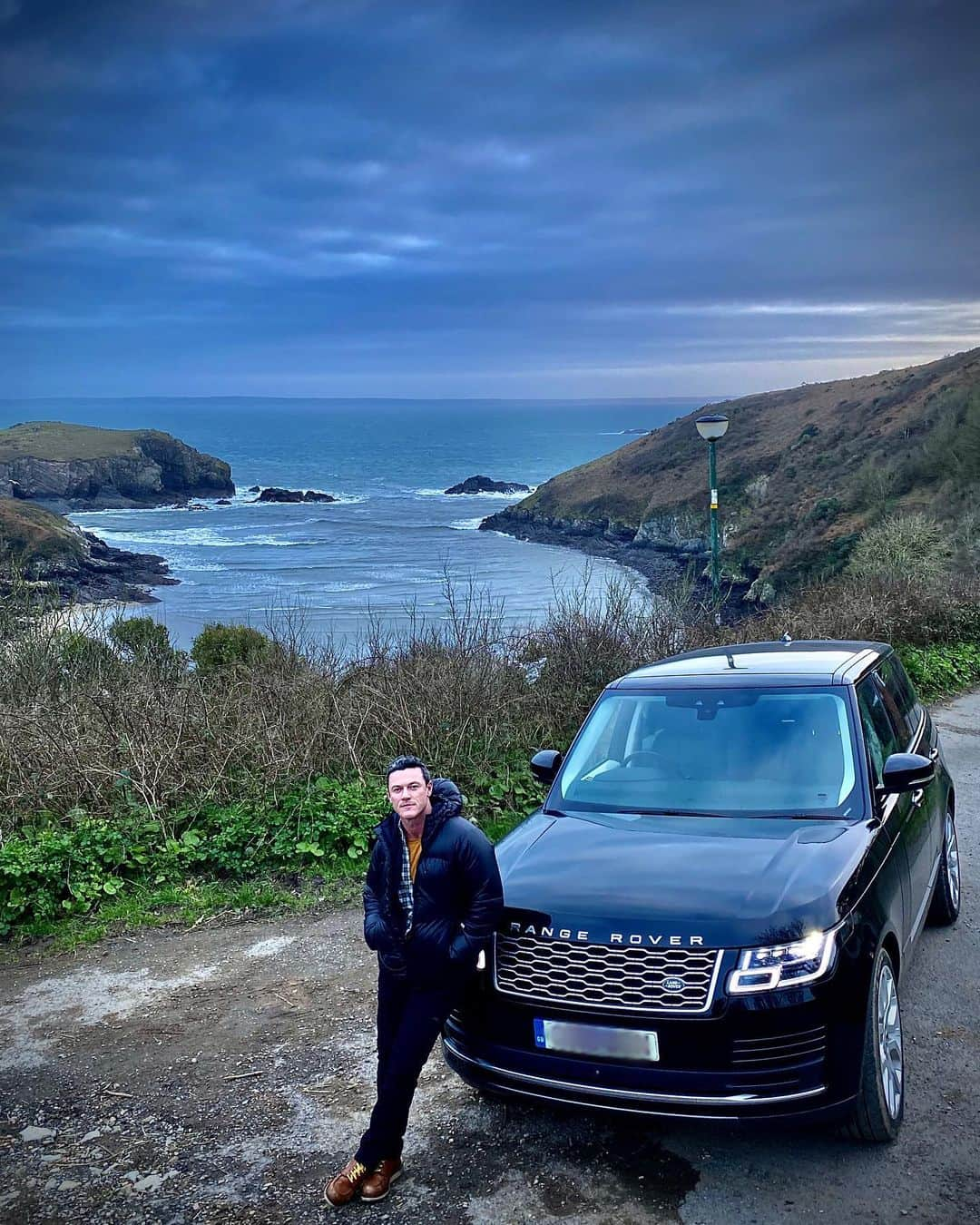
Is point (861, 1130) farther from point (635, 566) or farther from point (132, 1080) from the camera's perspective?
point (635, 566)

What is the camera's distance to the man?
4.18 meters

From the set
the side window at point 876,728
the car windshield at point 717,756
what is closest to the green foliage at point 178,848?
the car windshield at point 717,756

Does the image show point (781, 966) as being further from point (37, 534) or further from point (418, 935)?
point (37, 534)

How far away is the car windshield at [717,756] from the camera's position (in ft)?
17.1

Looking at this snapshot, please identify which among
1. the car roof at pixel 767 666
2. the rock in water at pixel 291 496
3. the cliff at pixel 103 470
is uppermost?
the cliff at pixel 103 470

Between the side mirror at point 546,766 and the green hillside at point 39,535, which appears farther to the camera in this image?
the green hillside at point 39,535

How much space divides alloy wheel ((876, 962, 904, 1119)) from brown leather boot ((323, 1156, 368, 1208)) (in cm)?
200

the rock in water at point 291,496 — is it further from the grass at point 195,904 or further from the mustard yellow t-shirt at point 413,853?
the mustard yellow t-shirt at point 413,853

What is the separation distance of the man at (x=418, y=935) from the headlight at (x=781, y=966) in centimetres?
92

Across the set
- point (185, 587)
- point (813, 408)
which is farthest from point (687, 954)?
point (813, 408)

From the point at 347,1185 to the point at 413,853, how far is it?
49.5 inches

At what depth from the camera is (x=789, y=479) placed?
9206 cm

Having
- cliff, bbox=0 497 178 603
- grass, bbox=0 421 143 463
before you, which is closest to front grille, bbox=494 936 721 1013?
cliff, bbox=0 497 178 603

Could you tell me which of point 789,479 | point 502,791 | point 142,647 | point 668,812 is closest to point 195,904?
point 502,791
